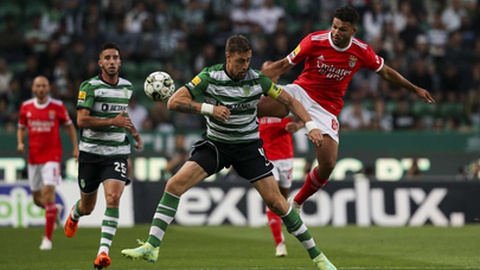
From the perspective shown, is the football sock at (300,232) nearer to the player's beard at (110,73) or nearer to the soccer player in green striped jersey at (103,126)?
the soccer player in green striped jersey at (103,126)

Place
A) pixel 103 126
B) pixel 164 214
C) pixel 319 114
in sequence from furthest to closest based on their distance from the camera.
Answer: pixel 319 114
pixel 103 126
pixel 164 214

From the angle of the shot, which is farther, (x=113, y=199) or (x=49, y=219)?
(x=49, y=219)

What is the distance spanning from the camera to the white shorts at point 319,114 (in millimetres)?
13188

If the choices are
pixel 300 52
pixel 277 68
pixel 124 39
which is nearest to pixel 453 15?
pixel 124 39

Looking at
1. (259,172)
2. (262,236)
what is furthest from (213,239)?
(259,172)

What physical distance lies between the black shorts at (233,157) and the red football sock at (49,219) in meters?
5.50

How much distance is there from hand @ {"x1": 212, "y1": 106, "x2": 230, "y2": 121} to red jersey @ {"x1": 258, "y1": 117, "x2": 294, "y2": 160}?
4510 millimetres

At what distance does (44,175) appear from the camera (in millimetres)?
16719

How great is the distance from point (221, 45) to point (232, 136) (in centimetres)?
1644

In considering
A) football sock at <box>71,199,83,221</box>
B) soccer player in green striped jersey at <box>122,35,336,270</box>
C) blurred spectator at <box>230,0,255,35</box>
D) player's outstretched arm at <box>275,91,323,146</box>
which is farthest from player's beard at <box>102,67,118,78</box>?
blurred spectator at <box>230,0,255,35</box>

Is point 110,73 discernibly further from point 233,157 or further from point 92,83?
point 233,157

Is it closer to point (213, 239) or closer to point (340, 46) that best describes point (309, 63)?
point (340, 46)

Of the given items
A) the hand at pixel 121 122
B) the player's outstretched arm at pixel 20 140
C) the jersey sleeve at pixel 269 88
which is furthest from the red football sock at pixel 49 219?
the jersey sleeve at pixel 269 88

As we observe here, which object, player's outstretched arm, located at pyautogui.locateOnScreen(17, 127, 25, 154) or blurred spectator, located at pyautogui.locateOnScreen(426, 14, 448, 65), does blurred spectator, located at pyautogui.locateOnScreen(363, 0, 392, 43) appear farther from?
player's outstretched arm, located at pyautogui.locateOnScreen(17, 127, 25, 154)
